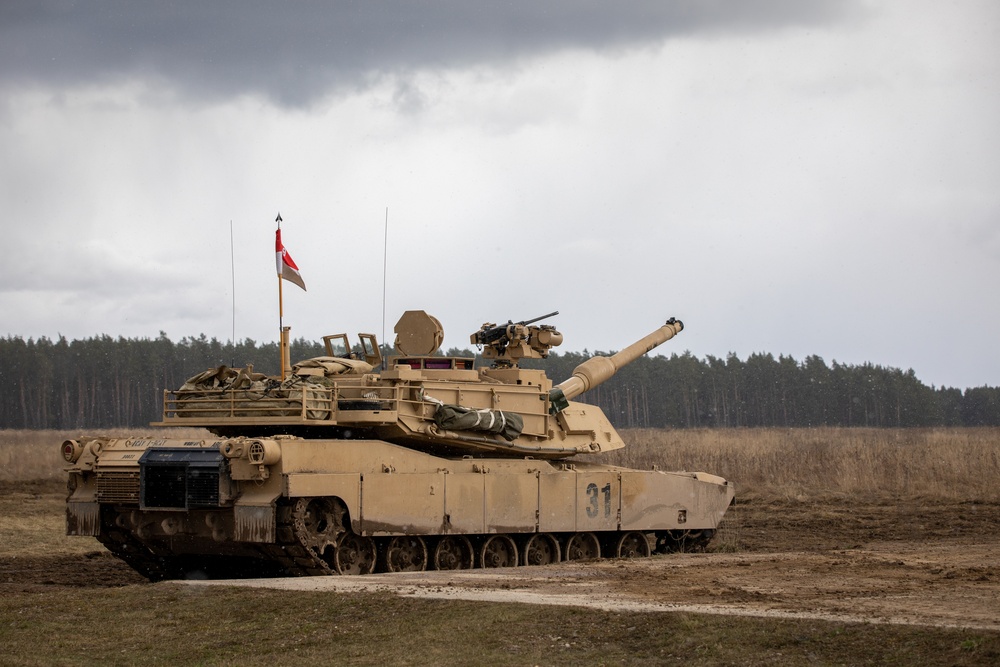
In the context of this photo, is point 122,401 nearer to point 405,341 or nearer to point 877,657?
point 405,341

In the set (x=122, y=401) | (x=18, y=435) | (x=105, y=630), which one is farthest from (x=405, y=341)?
(x=122, y=401)

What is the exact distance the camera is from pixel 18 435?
51.1 meters

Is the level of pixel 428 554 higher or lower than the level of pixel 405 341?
lower

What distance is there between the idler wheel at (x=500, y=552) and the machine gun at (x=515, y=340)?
289 centimetres

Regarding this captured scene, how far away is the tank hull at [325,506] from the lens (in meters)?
15.9

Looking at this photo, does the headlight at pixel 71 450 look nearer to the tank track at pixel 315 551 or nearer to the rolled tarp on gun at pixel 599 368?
the tank track at pixel 315 551

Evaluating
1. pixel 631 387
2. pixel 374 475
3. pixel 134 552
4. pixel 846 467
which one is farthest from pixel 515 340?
pixel 631 387

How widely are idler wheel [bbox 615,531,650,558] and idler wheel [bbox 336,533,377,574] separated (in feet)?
16.6

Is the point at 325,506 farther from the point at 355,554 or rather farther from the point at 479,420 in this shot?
the point at 479,420

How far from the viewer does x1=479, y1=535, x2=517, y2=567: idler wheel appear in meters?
18.9

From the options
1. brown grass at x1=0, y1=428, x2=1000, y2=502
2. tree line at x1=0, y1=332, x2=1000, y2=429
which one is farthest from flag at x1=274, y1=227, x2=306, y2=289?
tree line at x1=0, y1=332, x2=1000, y2=429

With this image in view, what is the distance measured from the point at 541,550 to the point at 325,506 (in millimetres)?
4441

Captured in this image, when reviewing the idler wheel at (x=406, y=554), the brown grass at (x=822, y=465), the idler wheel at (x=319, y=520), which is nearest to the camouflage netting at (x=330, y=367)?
the idler wheel at (x=319, y=520)

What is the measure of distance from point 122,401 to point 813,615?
63705 millimetres
